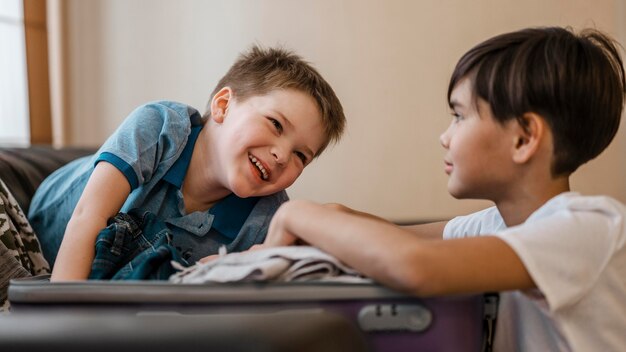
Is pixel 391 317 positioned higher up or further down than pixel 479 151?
further down

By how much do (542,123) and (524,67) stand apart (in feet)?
0.26

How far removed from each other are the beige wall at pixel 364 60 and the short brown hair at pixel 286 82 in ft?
3.20

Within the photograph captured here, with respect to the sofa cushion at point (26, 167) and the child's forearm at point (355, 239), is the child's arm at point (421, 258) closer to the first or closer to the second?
the child's forearm at point (355, 239)

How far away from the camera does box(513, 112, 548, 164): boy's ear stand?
0.89m

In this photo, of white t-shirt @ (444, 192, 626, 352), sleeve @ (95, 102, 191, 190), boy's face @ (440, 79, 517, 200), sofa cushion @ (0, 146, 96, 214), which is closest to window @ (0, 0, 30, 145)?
sofa cushion @ (0, 146, 96, 214)

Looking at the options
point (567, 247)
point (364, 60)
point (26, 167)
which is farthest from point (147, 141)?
point (364, 60)

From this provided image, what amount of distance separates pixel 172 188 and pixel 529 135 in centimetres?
64

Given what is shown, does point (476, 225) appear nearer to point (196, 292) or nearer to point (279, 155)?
point (279, 155)

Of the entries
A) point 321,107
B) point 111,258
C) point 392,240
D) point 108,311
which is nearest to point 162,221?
point 111,258

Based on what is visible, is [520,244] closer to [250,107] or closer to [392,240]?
[392,240]

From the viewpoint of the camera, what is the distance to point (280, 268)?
0.78 m

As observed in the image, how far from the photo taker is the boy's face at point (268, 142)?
46.5 inches

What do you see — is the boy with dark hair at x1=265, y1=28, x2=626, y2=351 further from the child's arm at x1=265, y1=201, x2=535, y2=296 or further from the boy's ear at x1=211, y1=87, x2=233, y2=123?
the boy's ear at x1=211, y1=87, x2=233, y2=123

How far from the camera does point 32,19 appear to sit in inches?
102
